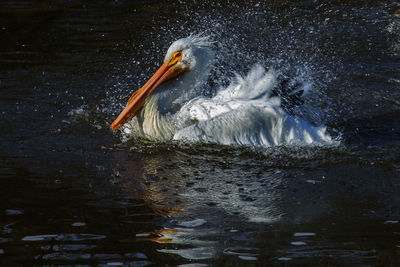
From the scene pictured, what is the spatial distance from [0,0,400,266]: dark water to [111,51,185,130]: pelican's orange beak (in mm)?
169

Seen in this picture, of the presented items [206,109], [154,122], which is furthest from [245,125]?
[154,122]

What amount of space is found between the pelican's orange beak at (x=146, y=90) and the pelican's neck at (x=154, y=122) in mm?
50

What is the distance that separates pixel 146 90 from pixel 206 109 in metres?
0.53

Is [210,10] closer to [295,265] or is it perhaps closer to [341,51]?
[341,51]

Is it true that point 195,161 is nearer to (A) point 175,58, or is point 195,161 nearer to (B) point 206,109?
(B) point 206,109

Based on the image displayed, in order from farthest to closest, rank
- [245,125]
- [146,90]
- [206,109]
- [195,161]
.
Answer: [146,90] → [206,109] → [245,125] → [195,161]

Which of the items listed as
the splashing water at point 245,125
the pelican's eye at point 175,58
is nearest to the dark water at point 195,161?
the splashing water at point 245,125

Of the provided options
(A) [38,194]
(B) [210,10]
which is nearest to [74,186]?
(A) [38,194]

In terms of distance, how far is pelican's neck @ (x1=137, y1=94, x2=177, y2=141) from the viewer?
4785 millimetres

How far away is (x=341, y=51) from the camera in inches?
262

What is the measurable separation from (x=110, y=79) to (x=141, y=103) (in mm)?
1247

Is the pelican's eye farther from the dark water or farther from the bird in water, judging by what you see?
the dark water

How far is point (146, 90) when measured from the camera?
4.94 metres

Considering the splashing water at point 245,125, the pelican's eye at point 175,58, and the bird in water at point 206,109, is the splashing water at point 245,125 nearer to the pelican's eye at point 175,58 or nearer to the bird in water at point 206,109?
the bird in water at point 206,109
